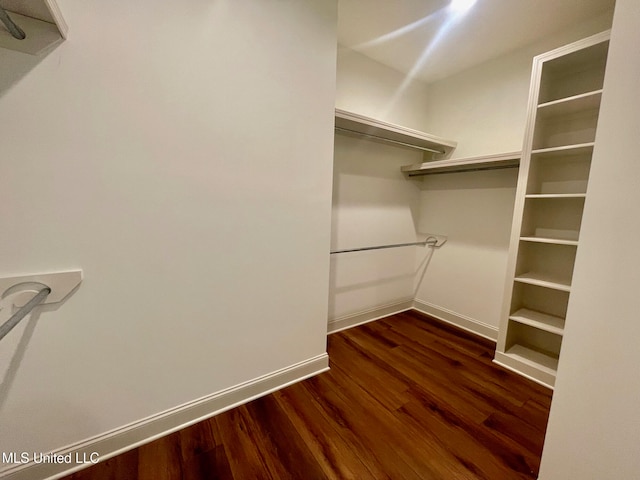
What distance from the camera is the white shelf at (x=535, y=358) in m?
1.75

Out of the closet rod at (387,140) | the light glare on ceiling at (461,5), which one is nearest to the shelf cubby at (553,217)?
the closet rod at (387,140)

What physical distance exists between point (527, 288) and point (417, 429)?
1508 millimetres

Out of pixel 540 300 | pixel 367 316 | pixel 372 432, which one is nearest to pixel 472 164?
pixel 540 300

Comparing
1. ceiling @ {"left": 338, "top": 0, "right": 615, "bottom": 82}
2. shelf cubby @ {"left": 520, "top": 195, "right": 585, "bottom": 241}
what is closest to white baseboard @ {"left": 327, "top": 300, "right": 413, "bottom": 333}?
shelf cubby @ {"left": 520, "top": 195, "right": 585, "bottom": 241}

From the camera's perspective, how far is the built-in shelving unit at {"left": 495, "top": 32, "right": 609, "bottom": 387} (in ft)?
5.33

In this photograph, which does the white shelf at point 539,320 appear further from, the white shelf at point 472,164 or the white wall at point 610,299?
the white shelf at point 472,164

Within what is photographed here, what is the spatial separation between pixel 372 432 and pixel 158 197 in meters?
1.63

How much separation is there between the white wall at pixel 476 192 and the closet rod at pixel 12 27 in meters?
2.93

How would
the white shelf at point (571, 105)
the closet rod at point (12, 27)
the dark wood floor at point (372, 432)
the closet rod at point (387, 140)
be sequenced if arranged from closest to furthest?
the closet rod at point (12, 27), the dark wood floor at point (372, 432), the white shelf at point (571, 105), the closet rod at point (387, 140)

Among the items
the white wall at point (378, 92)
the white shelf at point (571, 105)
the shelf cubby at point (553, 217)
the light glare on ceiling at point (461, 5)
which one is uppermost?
the light glare on ceiling at point (461, 5)

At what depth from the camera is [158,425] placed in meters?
1.24

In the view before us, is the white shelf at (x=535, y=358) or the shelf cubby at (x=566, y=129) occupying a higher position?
the shelf cubby at (x=566, y=129)

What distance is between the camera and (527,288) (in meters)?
2.01

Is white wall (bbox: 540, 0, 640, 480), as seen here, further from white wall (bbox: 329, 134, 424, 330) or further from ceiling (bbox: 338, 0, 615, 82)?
white wall (bbox: 329, 134, 424, 330)
